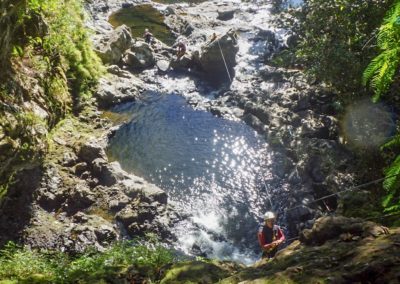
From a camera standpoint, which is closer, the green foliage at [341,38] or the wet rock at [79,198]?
the wet rock at [79,198]

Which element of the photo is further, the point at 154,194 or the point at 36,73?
the point at 36,73

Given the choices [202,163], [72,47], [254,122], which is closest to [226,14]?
[254,122]

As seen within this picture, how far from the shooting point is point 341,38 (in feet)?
51.3

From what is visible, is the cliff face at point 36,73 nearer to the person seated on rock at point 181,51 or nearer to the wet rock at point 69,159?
the wet rock at point 69,159

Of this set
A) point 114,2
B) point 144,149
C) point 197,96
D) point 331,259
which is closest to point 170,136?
point 144,149

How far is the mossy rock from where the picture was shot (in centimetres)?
685

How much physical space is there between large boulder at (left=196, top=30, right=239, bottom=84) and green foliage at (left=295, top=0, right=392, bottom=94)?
367 inches

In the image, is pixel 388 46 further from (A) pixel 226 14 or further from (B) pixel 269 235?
(A) pixel 226 14

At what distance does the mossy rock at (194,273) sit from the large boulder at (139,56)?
21.4 metres

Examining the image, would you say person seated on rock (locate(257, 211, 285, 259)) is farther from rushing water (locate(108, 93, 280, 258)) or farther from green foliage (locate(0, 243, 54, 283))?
green foliage (locate(0, 243, 54, 283))

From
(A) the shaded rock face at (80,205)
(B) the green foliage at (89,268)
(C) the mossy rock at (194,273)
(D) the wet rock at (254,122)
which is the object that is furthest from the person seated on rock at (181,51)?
(C) the mossy rock at (194,273)

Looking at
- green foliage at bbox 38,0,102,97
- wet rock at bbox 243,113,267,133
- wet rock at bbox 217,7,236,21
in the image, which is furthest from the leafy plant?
wet rock at bbox 217,7,236,21

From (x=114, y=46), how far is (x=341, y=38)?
51.7 ft

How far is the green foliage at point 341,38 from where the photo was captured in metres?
14.7
